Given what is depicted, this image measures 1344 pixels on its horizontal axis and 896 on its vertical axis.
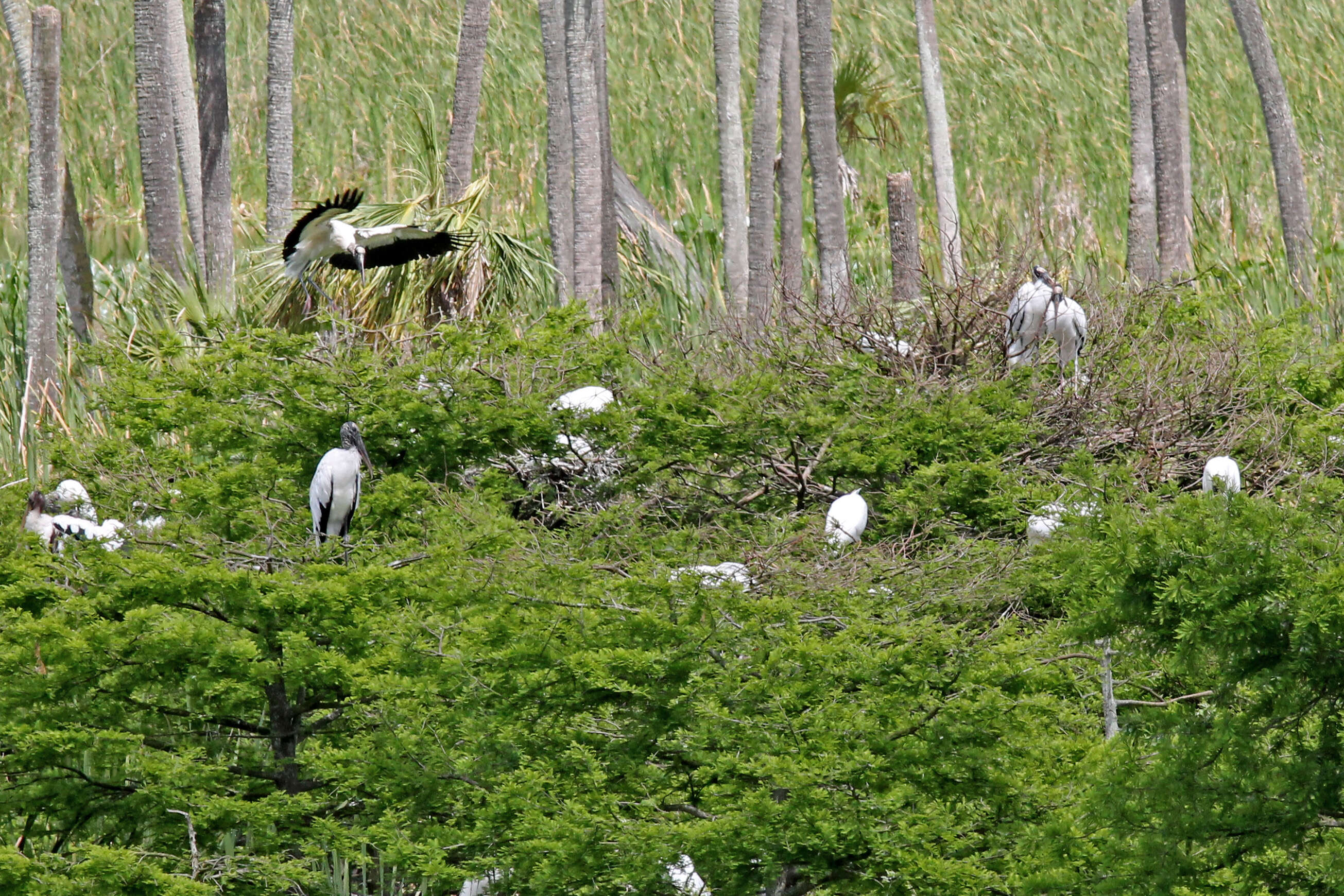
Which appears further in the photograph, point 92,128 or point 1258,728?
point 92,128

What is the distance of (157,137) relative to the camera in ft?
41.1

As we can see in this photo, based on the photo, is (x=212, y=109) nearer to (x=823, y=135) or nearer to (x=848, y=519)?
(x=823, y=135)

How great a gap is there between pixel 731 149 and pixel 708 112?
1134cm

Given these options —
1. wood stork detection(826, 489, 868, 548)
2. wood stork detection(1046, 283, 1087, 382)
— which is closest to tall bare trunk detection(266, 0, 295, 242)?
wood stork detection(1046, 283, 1087, 382)

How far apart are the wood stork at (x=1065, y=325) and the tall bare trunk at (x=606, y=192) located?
414cm

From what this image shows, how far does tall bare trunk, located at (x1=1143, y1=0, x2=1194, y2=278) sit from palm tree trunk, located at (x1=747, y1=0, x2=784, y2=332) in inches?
109

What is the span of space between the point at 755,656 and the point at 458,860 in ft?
4.64

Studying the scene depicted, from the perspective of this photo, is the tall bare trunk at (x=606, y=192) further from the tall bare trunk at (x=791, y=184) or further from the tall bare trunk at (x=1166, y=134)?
the tall bare trunk at (x=1166, y=134)

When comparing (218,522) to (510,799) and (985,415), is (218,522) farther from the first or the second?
(985,415)

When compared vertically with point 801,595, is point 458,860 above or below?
below

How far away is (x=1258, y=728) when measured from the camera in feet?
15.8

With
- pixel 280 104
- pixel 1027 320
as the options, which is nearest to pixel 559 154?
pixel 280 104

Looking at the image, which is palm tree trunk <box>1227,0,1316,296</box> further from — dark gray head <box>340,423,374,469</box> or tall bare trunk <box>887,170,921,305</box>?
dark gray head <box>340,423,374,469</box>

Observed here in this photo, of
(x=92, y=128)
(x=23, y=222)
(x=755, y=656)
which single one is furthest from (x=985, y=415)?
(x=92, y=128)
